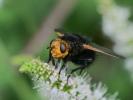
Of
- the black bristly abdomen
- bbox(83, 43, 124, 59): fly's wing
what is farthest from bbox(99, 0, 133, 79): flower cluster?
bbox(83, 43, 124, 59): fly's wing

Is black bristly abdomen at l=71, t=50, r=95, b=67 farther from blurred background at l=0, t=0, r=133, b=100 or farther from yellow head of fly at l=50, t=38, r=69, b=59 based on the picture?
blurred background at l=0, t=0, r=133, b=100

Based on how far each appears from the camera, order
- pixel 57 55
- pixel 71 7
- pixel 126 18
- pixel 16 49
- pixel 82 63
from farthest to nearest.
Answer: pixel 71 7, pixel 16 49, pixel 126 18, pixel 82 63, pixel 57 55

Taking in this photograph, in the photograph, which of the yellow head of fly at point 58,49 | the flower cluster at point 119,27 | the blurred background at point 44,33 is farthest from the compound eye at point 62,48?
the blurred background at point 44,33

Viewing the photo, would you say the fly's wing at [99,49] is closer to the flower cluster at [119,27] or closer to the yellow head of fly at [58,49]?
the yellow head of fly at [58,49]

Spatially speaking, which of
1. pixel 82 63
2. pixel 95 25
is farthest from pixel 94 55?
pixel 95 25

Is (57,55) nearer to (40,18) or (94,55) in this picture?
(94,55)

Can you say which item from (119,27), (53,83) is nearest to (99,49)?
(53,83)

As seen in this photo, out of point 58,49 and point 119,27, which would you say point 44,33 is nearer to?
point 119,27
